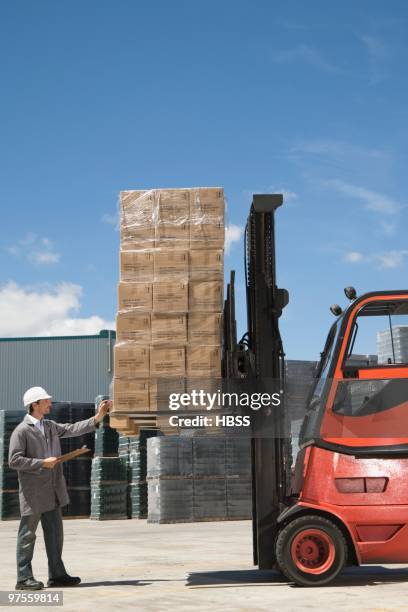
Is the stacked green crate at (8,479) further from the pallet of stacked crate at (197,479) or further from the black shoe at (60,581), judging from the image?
the black shoe at (60,581)

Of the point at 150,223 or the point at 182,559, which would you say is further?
the point at 182,559

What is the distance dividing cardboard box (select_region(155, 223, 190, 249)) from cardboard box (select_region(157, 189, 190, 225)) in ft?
0.13

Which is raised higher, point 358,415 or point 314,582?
point 358,415

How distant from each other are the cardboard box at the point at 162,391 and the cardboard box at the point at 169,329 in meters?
0.28

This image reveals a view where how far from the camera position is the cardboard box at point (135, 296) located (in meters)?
6.47

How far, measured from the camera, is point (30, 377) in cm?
3897

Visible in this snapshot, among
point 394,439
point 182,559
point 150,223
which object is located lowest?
point 182,559

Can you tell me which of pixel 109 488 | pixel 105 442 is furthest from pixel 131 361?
pixel 105 442

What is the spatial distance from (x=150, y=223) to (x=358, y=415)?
2.09 metres

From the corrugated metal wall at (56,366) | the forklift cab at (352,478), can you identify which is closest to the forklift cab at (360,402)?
the forklift cab at (352,478)

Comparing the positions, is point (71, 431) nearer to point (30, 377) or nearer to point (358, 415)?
point (358, 415)

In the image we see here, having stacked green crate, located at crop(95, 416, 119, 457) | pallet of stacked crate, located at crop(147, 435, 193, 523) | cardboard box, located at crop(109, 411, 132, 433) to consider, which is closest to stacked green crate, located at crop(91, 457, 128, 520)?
stacked green crate, located at crop(95, 416, 119, 457)

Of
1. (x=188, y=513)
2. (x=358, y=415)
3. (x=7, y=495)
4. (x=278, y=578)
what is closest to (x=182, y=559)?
(x=278, y=578)

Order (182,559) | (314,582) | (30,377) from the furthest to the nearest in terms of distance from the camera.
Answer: (30,377) → (182,559) → (314,582)
